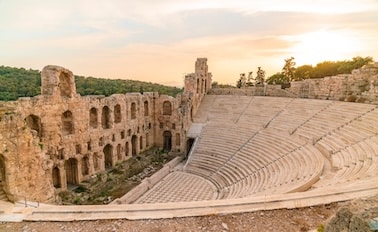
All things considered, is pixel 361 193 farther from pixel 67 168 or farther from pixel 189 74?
pixel 189 74

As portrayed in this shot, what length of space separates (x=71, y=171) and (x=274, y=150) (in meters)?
15.2

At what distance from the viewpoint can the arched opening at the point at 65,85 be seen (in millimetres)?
19031

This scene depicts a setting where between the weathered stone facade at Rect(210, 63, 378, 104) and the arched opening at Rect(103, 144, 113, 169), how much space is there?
635 inches

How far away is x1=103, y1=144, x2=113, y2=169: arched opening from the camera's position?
23247mm

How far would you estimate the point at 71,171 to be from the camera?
790 inches

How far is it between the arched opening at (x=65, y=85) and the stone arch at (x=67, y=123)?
1390mm

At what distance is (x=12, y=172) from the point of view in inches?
464

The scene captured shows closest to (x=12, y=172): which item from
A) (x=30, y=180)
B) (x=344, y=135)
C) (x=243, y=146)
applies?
(x=30, y=180)

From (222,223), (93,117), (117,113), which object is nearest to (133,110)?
(117,113)

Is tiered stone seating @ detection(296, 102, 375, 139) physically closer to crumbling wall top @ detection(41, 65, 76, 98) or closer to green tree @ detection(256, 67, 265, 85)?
crumbling wall top @ detection(41, 65, 76, 98)

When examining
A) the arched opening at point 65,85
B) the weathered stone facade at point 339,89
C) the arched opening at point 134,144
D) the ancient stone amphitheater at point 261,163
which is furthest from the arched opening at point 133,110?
the weathered stone facade at point 339,89

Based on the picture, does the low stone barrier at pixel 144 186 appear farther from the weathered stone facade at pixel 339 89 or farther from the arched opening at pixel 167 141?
the weathered stone facade at pixel 339 89

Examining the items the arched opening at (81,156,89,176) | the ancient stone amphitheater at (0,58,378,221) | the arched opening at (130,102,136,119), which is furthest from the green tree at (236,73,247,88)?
the arched opening at (81,156,89,176)

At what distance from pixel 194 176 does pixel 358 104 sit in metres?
13.5
